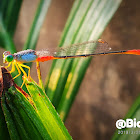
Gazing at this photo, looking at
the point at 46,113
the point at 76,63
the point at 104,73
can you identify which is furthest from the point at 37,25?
the point at 104,73

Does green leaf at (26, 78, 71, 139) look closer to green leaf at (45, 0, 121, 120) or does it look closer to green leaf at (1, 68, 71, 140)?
green leaf at (1, 68, 71, 140)

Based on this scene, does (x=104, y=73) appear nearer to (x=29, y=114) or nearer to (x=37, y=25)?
(x=37, y=25)

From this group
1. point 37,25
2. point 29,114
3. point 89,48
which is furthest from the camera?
point 37,25

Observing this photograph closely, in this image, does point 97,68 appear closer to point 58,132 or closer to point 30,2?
point 30,2

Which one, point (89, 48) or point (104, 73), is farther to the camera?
point (104, 73)

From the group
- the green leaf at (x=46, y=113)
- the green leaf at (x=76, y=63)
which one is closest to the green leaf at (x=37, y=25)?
the green leaf at (x=76, y=63)
